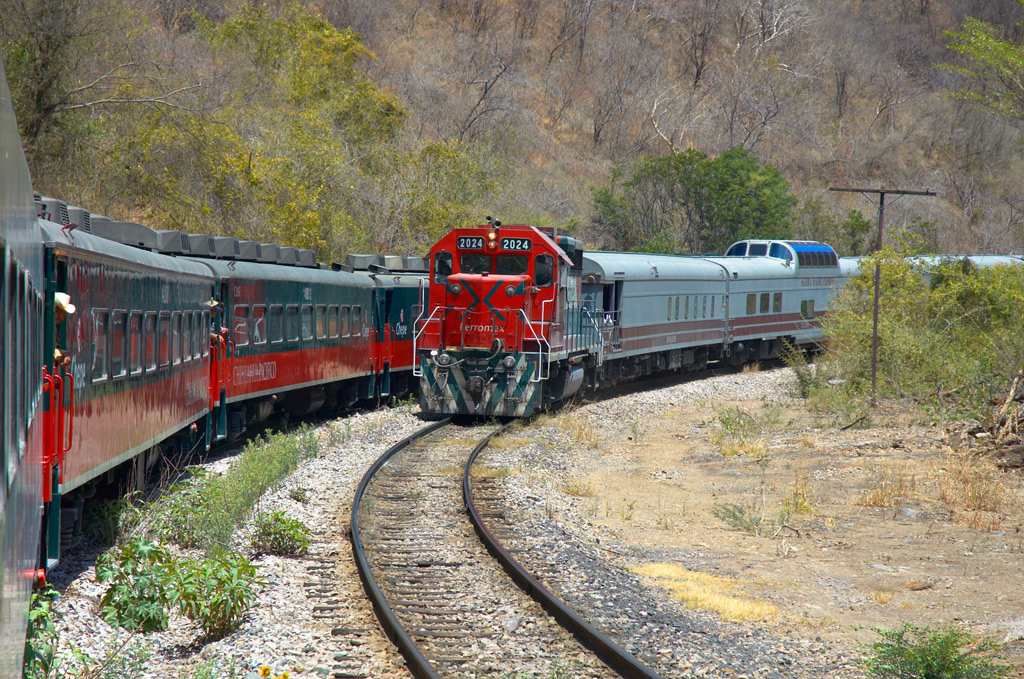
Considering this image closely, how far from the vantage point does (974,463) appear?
15078mm

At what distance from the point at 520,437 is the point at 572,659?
35.7 feet

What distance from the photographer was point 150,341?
434 inches

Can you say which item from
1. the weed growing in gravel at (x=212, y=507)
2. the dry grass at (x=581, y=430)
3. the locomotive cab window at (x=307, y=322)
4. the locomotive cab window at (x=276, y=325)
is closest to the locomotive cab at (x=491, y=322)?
the dry grass at (x=581, y=430)

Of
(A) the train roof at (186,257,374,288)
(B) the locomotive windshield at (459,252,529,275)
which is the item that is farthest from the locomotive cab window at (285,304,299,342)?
(B) the locomotive windshield at (459,252,529,275)

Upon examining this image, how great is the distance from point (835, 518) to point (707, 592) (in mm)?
4325

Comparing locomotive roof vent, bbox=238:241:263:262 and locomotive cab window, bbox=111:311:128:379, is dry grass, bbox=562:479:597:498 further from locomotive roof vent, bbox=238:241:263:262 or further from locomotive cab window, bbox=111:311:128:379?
locomotive roof vent, bbox=238:241:263:262

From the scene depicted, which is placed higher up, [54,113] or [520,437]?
[54,113]

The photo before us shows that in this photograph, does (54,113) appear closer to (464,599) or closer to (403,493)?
(403,493)

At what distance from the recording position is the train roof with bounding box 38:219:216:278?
744 cm

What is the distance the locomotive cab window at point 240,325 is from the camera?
15609 mm

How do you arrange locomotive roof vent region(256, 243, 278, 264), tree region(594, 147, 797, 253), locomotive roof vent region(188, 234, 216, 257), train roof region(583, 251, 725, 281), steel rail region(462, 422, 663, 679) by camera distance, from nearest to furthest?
1. steel rail region(462, 422, 663, 679)
2. locomotive roof vent region(188, 234, 216, 257)
3. locomotive roof vent region(256, 243, 278, 264)
4. train roof region(583, 251, 725, 281)
5. tree region(594, 147, 797, 253)

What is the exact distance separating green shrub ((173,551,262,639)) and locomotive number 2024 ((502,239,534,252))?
1188 centimetres

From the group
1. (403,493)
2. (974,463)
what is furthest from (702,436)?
(403,493)

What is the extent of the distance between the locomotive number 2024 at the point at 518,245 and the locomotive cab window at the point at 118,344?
10.1 meters
